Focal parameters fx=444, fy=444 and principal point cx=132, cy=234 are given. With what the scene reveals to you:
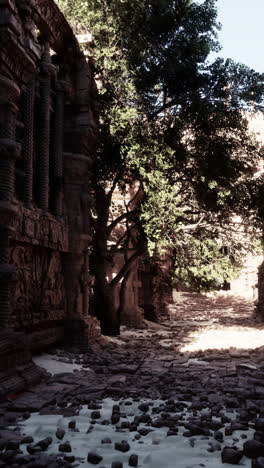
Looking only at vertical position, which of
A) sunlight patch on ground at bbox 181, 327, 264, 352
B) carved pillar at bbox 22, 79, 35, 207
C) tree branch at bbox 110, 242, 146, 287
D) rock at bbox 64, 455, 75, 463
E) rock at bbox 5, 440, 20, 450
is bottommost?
sunlight patch on ground at bbox 181, 327, 264, 352

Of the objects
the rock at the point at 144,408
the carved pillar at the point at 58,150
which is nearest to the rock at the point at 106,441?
the rock at the point at 144,408

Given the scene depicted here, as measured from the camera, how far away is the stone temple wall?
5812 millimetres

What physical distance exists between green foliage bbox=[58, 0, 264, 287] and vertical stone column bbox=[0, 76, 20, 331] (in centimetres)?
538

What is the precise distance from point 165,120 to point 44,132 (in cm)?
460

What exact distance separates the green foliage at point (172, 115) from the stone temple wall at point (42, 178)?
49.9 inches

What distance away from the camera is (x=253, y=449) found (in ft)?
11.0

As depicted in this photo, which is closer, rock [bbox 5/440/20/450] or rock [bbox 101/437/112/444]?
rock [bbox 5/440/20/450]

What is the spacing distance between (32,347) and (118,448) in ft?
14.6

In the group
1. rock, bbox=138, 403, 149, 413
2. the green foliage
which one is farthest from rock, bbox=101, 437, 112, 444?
the green foliage

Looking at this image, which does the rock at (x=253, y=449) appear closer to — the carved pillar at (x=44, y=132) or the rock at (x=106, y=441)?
the rock at (x=106, y=441)

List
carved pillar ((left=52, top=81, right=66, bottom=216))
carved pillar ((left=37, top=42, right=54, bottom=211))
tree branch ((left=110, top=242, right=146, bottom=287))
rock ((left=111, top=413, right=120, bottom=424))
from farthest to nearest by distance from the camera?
tree branch ((left=110, top=242, right=146, bottom=287)) → carved pillar ((left=52, top=81, right=66, bottom=216)) → carved pillar ((left=37, top=42, right=54, bottom=211)) → rock ((left=111, top=413, right=120, bottom=424))

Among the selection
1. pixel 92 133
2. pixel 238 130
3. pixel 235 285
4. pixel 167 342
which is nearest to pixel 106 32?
pixel 92 133

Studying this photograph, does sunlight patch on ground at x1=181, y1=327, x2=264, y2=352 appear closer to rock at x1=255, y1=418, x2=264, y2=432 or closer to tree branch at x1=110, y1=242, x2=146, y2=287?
tree branch at x1=110, y1=242, x2=146, y2=287

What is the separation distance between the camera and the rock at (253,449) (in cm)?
335
